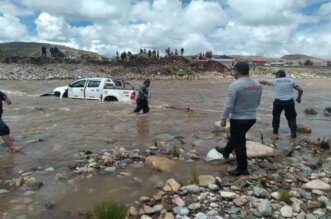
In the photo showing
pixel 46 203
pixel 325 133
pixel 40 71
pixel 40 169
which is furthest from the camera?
pixel 40 71

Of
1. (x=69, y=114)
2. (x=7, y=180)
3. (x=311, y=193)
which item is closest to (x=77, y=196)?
(x=7, y=180)

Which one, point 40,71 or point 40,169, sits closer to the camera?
point 40,169

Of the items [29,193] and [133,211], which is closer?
[133,211]

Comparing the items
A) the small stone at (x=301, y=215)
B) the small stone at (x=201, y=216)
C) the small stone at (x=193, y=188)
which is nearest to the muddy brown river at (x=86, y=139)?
the small stone at (x=193, y=188)

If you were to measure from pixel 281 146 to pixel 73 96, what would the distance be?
14.1 metres

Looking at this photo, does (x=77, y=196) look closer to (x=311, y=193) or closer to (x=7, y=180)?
(x=7, y=180)

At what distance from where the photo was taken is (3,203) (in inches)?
237

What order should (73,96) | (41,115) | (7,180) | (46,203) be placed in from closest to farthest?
(46,203), (7,180), (41,115), (73,96)

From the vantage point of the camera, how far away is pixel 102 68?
54375mm

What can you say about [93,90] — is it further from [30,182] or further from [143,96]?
[30,182]

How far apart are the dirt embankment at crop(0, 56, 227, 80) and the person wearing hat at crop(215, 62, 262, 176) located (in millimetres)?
42058

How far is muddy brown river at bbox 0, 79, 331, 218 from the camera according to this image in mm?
6208

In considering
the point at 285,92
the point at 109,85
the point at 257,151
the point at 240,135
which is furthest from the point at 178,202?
the point at 109,85

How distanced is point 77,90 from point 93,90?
3.76 feet
